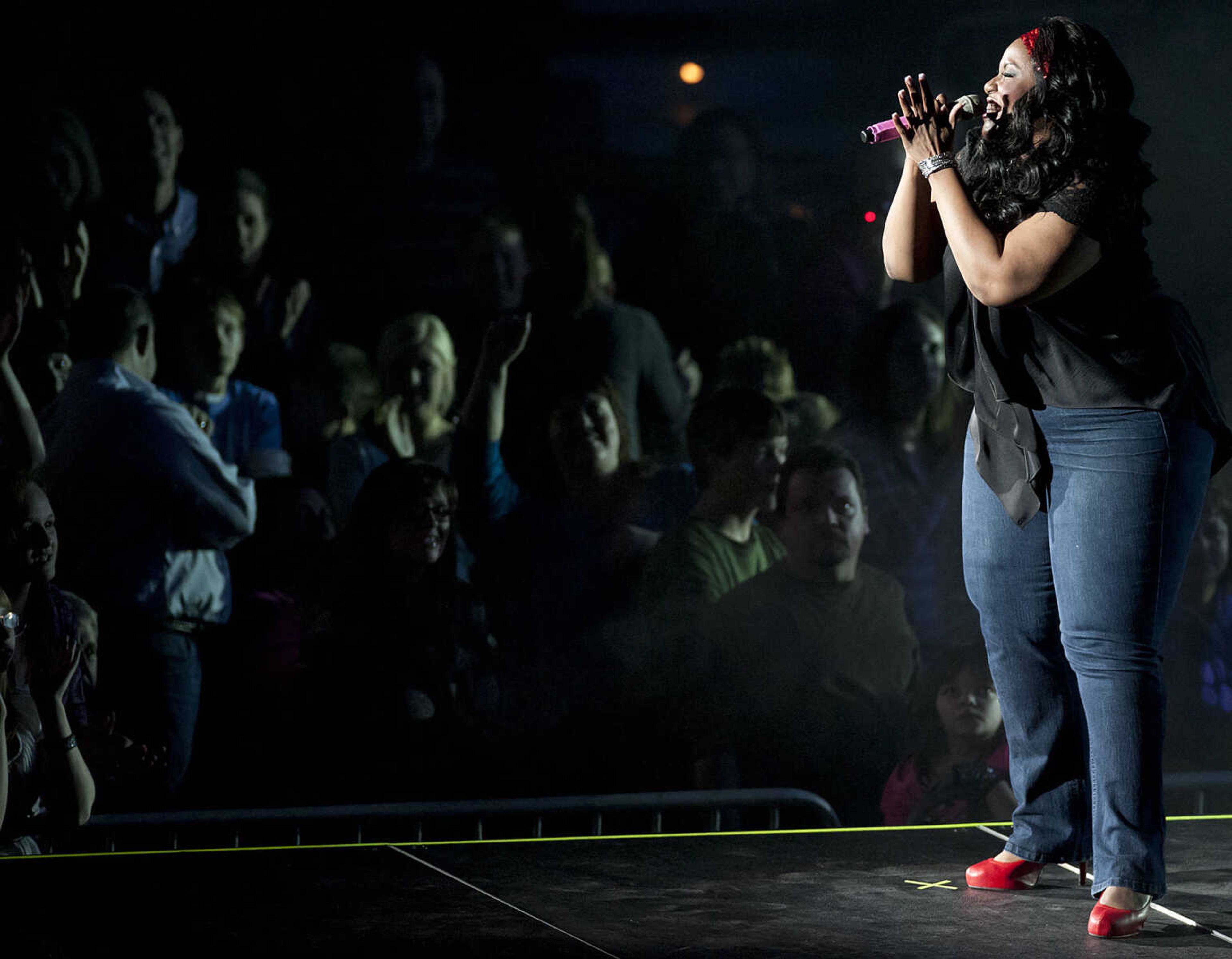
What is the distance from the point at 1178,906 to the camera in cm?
178

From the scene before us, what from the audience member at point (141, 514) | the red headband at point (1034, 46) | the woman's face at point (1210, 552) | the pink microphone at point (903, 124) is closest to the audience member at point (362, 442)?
the audience member at point (141, 514)

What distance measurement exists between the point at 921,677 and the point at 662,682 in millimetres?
600

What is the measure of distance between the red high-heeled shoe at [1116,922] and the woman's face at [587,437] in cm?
162

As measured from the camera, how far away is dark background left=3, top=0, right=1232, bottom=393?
2807 mm

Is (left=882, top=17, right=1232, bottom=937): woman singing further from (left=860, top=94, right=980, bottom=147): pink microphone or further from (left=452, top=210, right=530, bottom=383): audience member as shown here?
(left=452, top=210, right=530, bottom=383): audience member

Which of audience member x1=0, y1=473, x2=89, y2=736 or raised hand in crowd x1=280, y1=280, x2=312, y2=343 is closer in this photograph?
audience member x1=0, y1=473, x2=89, y2=736

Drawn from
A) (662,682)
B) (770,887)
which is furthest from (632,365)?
(770,887)

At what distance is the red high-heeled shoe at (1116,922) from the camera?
1612mm

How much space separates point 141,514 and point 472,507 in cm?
66

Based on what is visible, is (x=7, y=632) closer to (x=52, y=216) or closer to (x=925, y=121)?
(x=52, y=216)

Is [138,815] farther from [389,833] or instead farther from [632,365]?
[632,365]

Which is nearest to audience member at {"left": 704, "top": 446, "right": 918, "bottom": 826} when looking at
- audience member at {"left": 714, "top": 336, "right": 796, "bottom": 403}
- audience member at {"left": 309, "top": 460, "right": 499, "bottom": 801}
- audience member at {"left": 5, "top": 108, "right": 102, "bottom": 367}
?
audience member at {"left": 714, "top": 336, "right": 796, "bottom": 403}

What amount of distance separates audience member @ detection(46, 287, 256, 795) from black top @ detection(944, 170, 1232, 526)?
5.44 feet

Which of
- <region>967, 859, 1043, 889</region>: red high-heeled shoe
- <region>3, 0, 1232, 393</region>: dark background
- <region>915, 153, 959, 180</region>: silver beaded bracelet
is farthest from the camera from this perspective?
<region>3, 0, 1232, 393</region>: dark background
